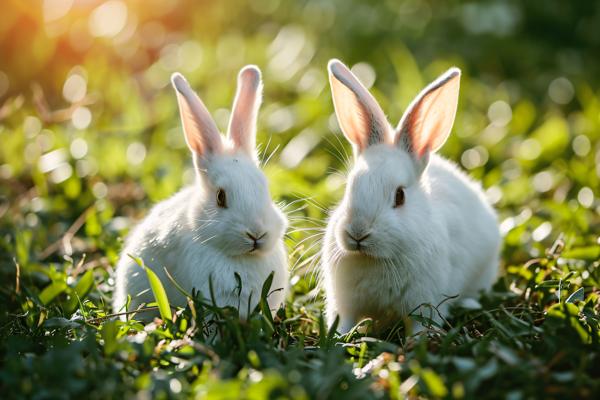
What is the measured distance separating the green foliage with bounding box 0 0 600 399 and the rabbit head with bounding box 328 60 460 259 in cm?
42

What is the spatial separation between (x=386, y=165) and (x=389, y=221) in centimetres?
36

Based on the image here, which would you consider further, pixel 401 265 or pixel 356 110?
pixel 356 110

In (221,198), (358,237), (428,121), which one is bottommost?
(358,237)

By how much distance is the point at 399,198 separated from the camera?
4246 mm

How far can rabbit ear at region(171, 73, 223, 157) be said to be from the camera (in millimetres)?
4246

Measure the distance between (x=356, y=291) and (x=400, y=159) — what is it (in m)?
0.77

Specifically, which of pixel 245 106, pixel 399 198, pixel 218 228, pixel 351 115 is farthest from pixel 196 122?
pixel 399 198

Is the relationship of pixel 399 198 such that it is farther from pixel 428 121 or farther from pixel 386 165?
pixel 428 121

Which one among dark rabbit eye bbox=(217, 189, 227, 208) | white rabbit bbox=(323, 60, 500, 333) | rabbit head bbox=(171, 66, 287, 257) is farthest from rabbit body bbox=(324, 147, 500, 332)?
dark rabbit eye bbox=(217, 189, 227, 208)

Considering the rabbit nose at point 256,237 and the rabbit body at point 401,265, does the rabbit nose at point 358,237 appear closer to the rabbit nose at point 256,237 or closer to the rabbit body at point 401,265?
the rabbit body at point 401,265

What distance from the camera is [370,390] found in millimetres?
3082

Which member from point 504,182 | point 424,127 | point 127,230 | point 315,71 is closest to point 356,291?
point 424,127

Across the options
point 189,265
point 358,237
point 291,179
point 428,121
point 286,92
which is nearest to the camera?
point 358,237

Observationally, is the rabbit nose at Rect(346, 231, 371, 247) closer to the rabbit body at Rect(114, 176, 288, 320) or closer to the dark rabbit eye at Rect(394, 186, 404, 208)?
the dark rabbit eye at Rect(394, 186, 404, 208)
